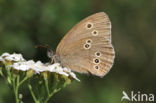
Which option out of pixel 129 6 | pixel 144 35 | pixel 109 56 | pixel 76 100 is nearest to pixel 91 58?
pixel 109 56

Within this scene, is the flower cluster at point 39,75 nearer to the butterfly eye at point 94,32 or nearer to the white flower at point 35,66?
the white flower at point 35,66

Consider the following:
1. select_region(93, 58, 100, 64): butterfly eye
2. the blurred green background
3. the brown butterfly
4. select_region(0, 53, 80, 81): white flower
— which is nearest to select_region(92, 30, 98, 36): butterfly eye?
the brown butterfly

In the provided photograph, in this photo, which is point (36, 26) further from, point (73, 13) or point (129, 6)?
point (129, 6)

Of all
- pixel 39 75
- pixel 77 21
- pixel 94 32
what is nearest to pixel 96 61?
pixel 94 32

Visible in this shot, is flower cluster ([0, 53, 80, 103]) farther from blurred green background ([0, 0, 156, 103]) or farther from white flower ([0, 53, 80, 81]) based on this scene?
blurred green background ([0, 0, 156, 103])

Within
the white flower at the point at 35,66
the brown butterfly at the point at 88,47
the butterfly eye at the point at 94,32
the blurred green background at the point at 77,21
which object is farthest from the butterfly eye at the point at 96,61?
the blurred green background at the point at 77,21

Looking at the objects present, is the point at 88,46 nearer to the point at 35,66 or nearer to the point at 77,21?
the point at 35,66
